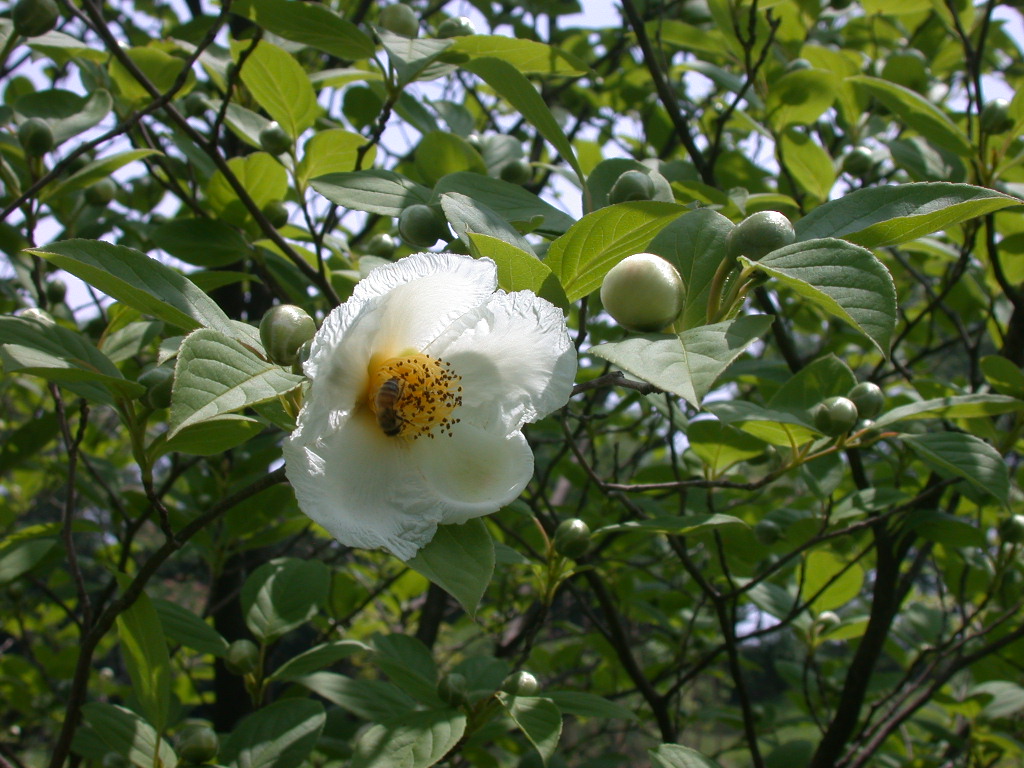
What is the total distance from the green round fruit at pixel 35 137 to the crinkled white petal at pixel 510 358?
43.9 inches

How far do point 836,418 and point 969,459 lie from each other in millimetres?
236

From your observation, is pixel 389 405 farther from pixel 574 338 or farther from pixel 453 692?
pixel 574 338

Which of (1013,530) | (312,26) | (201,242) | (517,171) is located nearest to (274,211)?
(201,242)

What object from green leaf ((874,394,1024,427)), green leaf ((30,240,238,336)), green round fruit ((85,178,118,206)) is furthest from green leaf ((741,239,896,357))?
green round fruit ((85,178,118,206))

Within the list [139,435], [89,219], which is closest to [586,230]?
[139,435]

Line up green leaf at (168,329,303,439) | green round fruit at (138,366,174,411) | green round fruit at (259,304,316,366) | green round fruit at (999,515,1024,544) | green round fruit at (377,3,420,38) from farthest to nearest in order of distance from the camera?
green round fruit at (999,515,1024,544), green round fruit at (377,3,420,38), green round fruit at (138,366,174,411), green round fruit at (259,304,316,366), green leaf at (168,329,303,439)

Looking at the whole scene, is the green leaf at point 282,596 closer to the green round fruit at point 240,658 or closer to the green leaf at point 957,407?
the green round fruit at point 240,658

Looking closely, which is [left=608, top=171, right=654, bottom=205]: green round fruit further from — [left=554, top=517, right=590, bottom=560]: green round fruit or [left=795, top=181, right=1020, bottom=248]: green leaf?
[left=554, top=517, right=590, bottom=560]: green round fruit

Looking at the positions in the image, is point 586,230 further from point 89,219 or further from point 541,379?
point 89,219

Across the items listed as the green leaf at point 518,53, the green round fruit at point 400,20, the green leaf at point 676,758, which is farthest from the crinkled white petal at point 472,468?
Result: the green round fruit at point 400,20

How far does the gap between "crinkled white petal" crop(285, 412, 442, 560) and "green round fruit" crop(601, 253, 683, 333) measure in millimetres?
297

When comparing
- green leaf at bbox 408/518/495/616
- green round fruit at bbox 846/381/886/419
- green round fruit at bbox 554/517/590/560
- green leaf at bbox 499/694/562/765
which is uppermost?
green leaf at bbox 408/518/495/616

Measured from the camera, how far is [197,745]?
137 centimetres

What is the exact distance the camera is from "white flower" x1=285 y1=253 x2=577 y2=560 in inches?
35.2
